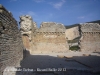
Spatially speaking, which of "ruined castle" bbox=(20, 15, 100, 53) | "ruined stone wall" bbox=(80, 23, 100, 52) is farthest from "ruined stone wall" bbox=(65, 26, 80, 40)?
"ruined stone wall" bbox=(80, 23, 100, 52)

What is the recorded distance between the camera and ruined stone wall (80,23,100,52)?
1753 cm

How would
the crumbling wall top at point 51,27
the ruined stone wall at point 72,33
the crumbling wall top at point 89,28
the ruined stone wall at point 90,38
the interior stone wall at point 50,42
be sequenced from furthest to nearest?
the ruined stone wall at point 72,33
the crumbling wall top at point 89,28
the ruined stone wall at point 90,38
the crumbling wall top at point 51,27
the interior stone wall at point 50,42

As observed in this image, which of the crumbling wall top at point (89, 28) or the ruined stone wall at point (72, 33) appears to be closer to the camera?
the crumbling wall top at point (89, 28)

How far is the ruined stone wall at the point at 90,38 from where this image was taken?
690 inches

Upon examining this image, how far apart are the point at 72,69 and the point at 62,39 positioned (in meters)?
11.8

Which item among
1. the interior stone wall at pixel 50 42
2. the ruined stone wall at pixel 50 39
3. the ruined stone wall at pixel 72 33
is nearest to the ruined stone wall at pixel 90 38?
the ruined stone wall at pixel 50 39

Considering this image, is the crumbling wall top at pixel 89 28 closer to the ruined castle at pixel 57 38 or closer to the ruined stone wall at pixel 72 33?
the ruined castle at pixel 57 38

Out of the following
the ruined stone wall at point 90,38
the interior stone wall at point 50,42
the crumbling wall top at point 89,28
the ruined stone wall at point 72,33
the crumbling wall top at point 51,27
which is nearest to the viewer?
the interior stone wall at point 50,42

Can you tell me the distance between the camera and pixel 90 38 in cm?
1770

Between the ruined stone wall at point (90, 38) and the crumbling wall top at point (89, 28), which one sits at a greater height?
the crumbling wall top at point (89, 28)

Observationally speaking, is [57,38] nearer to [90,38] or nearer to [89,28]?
[90,38]

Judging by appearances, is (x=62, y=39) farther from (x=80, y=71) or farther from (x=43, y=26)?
(x=80, y=71)

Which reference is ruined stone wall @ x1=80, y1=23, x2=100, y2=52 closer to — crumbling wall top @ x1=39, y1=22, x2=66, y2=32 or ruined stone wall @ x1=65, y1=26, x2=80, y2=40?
crumbling wall top @ x1=39, y1=22, x2=66, y2=32

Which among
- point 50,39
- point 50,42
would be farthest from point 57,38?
point 50,42
